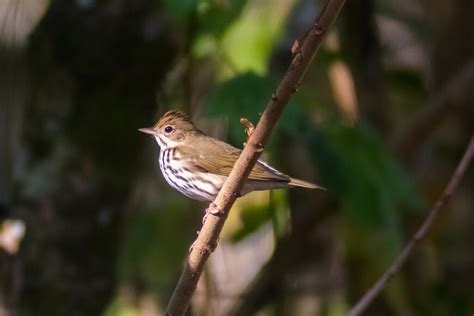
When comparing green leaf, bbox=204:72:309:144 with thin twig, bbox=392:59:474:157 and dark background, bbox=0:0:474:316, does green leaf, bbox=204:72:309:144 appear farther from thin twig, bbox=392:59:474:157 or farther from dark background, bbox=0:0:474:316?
thin twig, bbox=392:59:474:157

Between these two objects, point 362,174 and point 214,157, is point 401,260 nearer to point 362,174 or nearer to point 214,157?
point 214,157

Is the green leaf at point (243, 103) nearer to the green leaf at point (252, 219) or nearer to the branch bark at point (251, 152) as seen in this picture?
the branch bark at point (251, 152)

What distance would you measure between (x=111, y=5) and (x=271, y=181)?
1666 millimetres

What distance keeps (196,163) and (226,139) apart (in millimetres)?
168

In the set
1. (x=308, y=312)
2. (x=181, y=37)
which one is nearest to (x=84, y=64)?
(x=181, y=37)

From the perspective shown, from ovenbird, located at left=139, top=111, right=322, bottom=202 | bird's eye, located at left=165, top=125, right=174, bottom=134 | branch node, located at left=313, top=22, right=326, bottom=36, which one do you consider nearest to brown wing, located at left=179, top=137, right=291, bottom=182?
ovenbird, located at left=139, top=111, right=322, bottom=202

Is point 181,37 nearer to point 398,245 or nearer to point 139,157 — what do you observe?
point 139,157

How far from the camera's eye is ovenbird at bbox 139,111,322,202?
3.18 m

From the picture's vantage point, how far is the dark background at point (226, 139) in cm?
384

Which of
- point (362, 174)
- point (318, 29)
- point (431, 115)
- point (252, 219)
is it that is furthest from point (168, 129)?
point (318, 29)

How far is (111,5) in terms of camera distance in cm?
441

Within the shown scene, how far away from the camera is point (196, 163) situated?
3557 mm

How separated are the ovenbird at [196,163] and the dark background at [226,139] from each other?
18 centimetres

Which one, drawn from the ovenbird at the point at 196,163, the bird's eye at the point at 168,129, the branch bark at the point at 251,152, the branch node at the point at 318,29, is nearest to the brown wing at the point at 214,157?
the ovenbird at the point at 196,163
